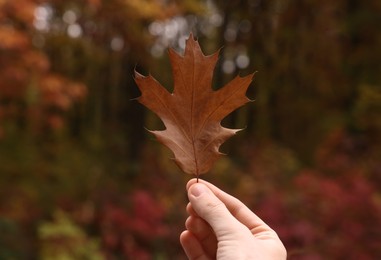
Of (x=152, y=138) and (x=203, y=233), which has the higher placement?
(x=152, y=138)

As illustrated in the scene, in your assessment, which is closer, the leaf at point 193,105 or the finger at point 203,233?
the leaf at point 193,105

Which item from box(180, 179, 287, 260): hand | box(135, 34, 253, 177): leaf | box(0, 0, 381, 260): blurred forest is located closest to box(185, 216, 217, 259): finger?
box(180, 179, 287, 260): hand

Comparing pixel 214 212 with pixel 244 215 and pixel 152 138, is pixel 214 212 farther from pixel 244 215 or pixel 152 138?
pixel 152 138

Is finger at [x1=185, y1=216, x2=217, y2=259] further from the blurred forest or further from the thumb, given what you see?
the blurred forest

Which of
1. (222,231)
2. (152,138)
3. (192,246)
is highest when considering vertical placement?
(152,138)

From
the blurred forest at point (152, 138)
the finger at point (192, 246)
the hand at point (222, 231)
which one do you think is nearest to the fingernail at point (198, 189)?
the hand at point (222, 231)

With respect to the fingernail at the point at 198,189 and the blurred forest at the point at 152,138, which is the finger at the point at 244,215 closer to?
the fingernail at the point at 198,189

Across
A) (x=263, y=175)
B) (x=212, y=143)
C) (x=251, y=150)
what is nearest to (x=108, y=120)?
(x=251, y=150)

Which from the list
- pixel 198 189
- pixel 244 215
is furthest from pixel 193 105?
pixel 244 215
